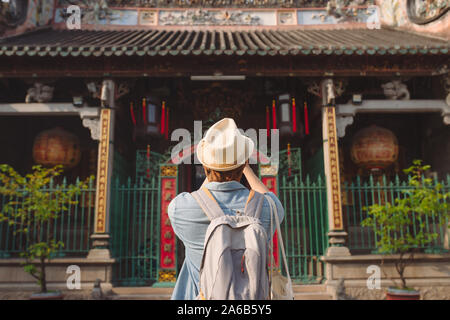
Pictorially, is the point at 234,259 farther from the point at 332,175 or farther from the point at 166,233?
the point at 332,175

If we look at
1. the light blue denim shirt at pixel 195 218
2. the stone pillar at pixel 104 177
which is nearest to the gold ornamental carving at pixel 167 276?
the stone pillar at pixel 104 177

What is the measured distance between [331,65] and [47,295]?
610cm

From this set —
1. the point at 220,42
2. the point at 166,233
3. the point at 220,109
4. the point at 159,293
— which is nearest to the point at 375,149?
the point at 220,109

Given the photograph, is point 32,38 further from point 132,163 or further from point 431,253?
point 431,253

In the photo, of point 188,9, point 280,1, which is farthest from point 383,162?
point 188,9

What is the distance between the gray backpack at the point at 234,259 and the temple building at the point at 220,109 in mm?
5019

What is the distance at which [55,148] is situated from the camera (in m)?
8.01

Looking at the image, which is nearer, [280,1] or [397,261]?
[397,261]

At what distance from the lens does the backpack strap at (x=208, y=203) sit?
5.68 feet

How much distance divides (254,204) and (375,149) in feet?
22.7

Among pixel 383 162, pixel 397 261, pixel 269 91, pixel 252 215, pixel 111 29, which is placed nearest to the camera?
pixel 252 215

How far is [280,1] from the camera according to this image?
10.0m

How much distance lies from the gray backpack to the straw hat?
23cm

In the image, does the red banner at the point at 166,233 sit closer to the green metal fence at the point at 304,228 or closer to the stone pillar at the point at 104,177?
the stone pillar at the point at 104,177
